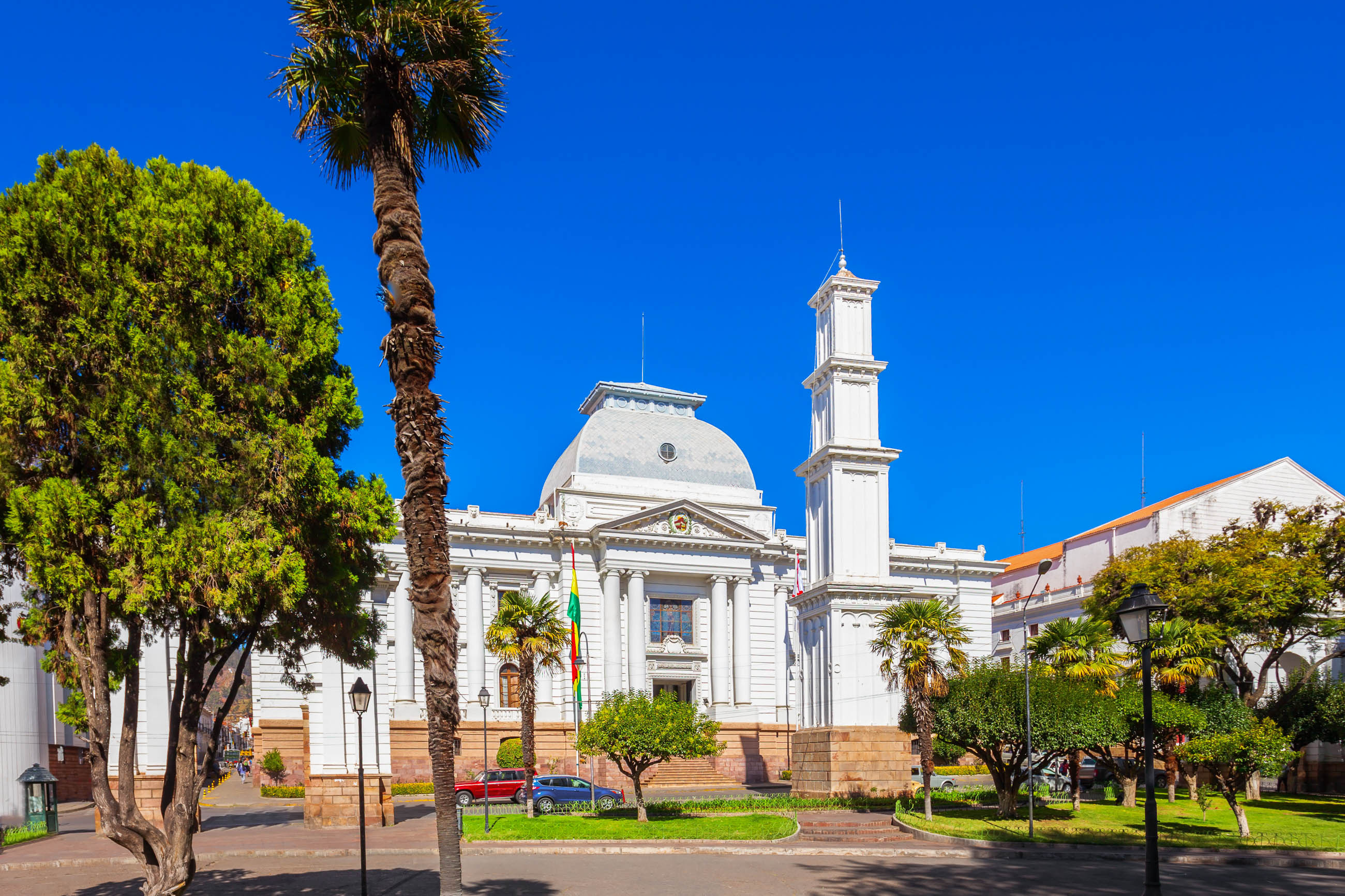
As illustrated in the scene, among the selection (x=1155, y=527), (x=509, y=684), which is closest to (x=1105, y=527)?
(x=1155, y=527)

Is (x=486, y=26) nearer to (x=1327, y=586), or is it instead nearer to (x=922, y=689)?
(x=922, y=689)

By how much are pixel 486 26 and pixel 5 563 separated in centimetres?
1034

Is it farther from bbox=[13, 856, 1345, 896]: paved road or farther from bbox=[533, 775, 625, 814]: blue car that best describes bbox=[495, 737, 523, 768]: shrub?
bbox=[13, 856, 1345, 896]: paved road

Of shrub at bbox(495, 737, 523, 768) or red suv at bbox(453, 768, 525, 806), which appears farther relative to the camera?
shrub at bbox(495, 737, 523, 768)

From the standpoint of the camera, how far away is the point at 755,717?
53188mm

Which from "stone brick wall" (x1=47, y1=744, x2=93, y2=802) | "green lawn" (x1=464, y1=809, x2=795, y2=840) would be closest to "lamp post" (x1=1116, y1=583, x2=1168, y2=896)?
"green lawn" (x1=464, y1=809, x2=795, y2=840)

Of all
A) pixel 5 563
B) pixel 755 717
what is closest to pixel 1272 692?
pixel 755 717

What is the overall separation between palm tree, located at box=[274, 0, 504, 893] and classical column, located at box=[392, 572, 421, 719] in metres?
38.1

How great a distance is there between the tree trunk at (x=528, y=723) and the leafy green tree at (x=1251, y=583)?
2148 centimetres

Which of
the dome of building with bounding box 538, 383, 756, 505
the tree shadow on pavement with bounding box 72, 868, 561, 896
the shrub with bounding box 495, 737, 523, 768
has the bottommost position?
the shrub with bounding box 495, 737, 523, 768

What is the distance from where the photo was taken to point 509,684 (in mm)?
52031

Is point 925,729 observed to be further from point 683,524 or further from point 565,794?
point 683,524

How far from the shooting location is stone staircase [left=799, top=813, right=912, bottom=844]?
86.2 ft

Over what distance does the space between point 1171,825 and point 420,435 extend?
27.3 m
